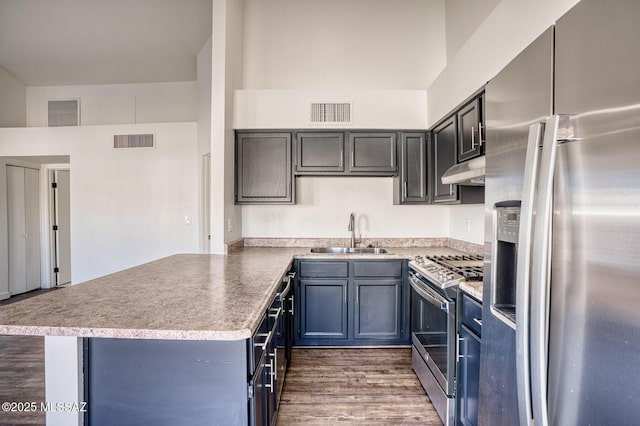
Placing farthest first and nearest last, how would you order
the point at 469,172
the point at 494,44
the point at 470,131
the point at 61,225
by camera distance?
1. the point at 61,225
2. the point at 470,131
3. the point at 494,44
4. the point at 469,172

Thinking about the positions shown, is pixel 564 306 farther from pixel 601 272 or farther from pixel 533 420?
pixel 533 420

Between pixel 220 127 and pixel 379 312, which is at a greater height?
pixel 220 127

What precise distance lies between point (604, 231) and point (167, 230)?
484cm

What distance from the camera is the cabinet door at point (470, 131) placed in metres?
2.06

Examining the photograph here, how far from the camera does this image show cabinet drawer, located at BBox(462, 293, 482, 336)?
4.94 ft

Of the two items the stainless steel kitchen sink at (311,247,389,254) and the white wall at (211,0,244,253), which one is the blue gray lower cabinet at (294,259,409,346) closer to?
the stainless steel kitchen sink at (311,247,389,254)

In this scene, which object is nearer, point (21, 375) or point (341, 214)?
point (21, 375)

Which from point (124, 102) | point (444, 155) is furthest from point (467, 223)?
point (124, 102)

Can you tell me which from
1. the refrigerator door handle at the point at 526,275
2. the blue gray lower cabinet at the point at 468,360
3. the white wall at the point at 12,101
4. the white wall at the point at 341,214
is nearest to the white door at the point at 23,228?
the white wall at the point at 12,101

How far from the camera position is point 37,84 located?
516cm

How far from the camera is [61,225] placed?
5.43 metres

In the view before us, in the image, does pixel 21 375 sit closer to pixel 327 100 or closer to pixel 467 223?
pixel 327 100

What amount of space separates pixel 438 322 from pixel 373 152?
182 centimetres

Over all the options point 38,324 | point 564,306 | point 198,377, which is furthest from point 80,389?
point 564,306
